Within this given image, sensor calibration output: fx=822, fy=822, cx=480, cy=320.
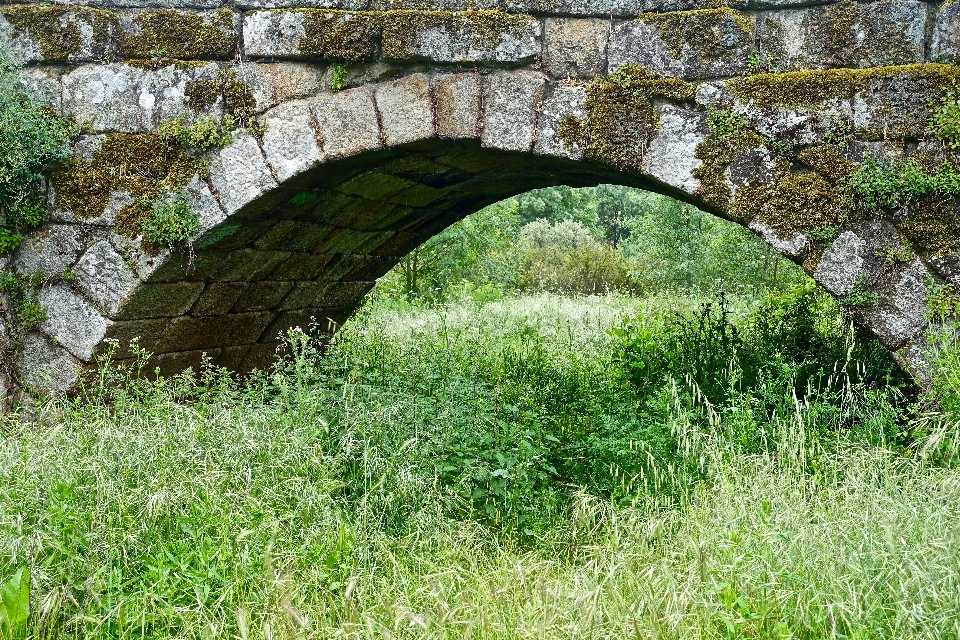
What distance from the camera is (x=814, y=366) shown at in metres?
4.95

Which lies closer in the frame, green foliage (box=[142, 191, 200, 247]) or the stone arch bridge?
the stone arch bridge

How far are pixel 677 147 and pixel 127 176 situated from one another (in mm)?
2876

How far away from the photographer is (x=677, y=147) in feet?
13.0

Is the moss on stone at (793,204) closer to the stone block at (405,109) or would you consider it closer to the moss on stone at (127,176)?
the stone block at (405,109)

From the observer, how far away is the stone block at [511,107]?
410cm

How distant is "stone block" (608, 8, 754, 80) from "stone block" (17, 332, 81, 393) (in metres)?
3.27

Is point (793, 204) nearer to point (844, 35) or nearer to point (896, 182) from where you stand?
point (896, 182)

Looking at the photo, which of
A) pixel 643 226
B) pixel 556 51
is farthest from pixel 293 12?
pixel 643 226

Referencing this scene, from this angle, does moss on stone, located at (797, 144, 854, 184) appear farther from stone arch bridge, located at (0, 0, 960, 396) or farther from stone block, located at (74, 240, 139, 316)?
stone block, located at (74, 240, 139, 316)

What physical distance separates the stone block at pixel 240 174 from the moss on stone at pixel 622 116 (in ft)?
5.34

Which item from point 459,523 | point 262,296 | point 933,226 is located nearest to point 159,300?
point 262,296

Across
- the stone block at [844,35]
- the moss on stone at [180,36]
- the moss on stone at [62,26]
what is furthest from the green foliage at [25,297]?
the stone block at [844,35]

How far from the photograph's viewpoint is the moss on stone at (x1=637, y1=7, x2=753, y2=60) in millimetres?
3930

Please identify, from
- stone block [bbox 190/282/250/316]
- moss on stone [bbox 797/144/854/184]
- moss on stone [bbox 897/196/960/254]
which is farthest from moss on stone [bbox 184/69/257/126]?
moss on stone [bbox 897/196/960/254]
